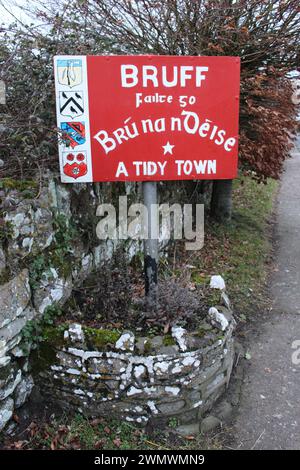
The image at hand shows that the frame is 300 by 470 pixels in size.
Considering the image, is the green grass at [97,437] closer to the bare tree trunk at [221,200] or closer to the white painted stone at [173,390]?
the white painted stone at [173,390]

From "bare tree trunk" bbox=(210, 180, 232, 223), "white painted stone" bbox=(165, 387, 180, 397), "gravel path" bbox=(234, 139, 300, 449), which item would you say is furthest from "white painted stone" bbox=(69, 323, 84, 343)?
"bare tree trunk" bbox=(210, 180, 232, 223)

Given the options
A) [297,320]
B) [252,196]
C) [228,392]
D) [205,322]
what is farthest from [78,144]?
[252,196]

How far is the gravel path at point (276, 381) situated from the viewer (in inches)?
117

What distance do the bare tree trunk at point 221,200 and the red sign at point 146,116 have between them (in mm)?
4221

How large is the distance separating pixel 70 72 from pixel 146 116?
585 millimetres

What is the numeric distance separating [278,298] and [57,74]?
367 centimetres

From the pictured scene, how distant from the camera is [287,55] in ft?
19.4

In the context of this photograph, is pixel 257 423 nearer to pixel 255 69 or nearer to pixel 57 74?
pixel 57 74

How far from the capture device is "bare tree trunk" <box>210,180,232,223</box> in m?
7.25

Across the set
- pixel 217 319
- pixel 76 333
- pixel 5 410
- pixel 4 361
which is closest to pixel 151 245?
pixel 217 319

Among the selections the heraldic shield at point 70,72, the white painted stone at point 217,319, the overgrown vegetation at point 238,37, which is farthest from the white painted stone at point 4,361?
the overgrown vegetation at point 238,37

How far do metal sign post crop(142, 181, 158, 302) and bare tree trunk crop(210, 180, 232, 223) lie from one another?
4126 millimetres

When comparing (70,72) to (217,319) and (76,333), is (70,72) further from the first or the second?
(217,319)

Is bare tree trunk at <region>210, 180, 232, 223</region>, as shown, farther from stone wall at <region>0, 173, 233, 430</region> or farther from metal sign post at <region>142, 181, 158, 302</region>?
stone wall at <region>0, 173, 233, 430</region>
